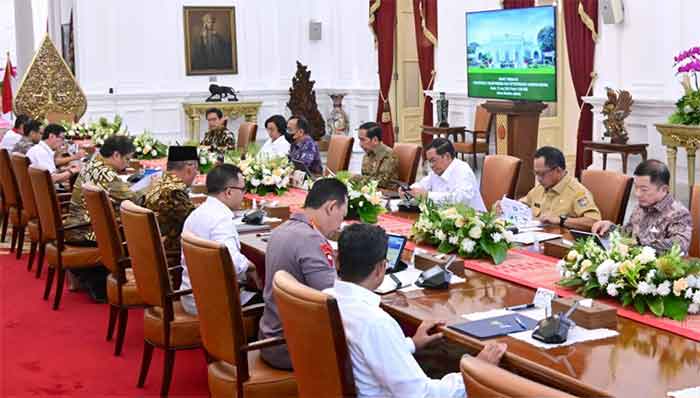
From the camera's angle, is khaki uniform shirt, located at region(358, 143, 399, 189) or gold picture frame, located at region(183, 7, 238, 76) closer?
khaki uniform shirt, located at region(358, 143, 399, 189)

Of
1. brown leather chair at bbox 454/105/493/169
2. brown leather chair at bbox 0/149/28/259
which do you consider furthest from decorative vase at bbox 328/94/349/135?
brown leather chair at bbox 0/149/28/259

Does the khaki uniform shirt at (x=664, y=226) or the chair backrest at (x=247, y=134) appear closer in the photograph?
the khaki uniform shirt at (x=664, y=226)

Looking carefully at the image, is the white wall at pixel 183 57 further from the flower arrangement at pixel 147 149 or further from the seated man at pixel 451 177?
the seated man at pixel 451 177

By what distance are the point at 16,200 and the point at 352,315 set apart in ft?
18.8

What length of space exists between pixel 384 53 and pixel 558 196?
30.0 feet

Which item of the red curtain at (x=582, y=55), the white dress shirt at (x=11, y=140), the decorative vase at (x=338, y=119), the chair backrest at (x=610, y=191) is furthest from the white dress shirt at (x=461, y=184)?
the decorative vase at (x=338, y=119)

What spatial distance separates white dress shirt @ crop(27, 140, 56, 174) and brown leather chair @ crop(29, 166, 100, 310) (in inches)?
75.8

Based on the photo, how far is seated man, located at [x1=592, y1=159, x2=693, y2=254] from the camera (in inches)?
170

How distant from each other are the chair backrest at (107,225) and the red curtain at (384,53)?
9.15m

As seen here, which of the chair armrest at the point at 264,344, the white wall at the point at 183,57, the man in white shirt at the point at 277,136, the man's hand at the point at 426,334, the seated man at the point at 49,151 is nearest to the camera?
the man's hand at the point at 426,334

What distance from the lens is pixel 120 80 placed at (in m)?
14.8

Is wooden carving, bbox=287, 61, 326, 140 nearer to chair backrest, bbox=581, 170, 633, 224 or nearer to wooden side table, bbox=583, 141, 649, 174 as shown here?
wooden side table, bbox=583, 141, 649, 174

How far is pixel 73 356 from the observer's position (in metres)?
5.29

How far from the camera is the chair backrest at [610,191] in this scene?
5246 mm
